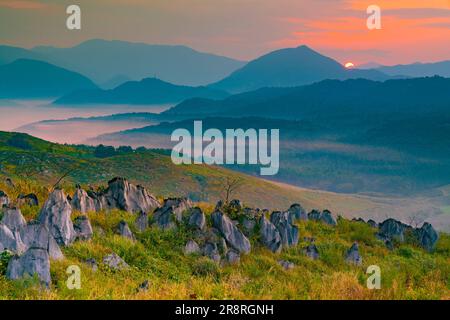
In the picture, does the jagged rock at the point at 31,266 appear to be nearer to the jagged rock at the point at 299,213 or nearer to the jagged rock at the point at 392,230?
the jagged rock at the point at 299,213

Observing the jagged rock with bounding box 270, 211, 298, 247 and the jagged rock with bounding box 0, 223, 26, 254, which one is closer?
the jagged rock with bounding box 0, 223, 26, 254

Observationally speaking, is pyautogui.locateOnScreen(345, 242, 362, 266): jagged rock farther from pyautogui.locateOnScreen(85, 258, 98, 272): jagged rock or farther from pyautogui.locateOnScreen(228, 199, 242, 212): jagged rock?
pyautogui.locateOnScreen(85, 258, 98, 272): jagged rock

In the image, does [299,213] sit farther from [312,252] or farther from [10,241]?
[10,241]

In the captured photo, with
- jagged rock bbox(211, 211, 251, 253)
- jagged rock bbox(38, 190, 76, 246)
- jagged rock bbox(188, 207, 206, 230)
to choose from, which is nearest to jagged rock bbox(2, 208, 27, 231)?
jagged rock bbox(38, 190, 76, 246)

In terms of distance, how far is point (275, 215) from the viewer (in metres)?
31.8

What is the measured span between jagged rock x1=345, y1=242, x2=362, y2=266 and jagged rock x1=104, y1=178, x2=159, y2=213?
9336 mm

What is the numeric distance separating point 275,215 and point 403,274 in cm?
725

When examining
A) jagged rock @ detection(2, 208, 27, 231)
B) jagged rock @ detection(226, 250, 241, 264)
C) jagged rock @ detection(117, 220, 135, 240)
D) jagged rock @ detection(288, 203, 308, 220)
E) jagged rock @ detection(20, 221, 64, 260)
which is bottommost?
jagged rock @ detection(226, 250, 241, 264)

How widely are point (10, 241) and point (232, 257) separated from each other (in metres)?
9.01

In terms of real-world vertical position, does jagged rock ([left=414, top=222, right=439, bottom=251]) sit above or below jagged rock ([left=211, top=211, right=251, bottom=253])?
below

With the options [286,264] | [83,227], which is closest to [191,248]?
[286,264]

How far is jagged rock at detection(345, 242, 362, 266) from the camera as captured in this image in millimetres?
28750
